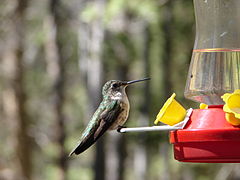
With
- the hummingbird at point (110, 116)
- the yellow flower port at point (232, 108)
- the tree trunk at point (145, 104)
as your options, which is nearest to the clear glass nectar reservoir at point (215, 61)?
the yellow flower port at point (232, 108)

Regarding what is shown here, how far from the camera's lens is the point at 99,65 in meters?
13.4

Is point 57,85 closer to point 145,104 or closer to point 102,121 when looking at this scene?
point 145,104

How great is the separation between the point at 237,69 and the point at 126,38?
30.8ft

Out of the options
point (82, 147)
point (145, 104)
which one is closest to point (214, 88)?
point (82, 147)

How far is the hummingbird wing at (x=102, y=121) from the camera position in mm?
4799

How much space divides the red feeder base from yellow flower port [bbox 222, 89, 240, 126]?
47 millimetres

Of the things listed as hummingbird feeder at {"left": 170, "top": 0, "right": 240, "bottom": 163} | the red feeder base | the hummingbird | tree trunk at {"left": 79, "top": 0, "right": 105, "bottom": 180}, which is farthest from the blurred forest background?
the red feeder base

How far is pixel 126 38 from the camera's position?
1340cm

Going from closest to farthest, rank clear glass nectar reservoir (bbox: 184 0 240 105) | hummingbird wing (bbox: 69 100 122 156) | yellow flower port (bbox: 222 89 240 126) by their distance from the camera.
Result: yellow flower port (bbox: 222 89 240 126) < clear glass nectar reservoir (bbox: 184 0 240 105) < hummingbird wing (bbox: 69 100 122 156)

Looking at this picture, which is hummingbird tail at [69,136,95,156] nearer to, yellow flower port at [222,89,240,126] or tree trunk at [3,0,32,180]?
yellow flower port at [222,89,240,126]

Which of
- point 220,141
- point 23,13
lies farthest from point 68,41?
point 220,141

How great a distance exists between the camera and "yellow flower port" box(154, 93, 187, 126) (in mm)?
3900

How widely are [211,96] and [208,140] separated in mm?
682

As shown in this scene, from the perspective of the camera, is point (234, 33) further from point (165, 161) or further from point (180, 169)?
point (180, 169)
